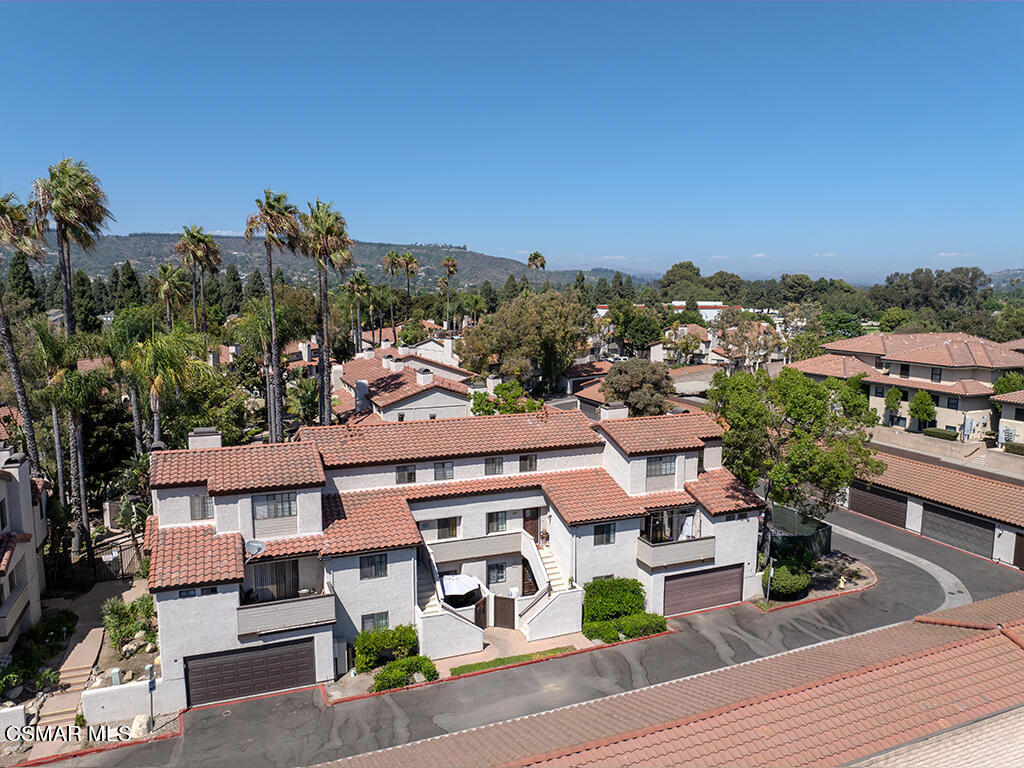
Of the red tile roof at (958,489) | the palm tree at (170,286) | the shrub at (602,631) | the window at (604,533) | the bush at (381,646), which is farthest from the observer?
the palm tree at (170,286)

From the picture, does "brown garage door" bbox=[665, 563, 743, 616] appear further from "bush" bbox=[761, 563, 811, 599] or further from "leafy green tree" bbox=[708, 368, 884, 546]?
"leafy green tree" bbox=[708, 368, 884, 546]

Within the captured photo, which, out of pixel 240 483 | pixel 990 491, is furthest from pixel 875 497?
pixel 240 483

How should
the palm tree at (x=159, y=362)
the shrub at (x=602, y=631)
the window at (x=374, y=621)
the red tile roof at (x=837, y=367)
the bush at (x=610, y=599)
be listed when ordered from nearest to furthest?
1. the window at (x=374, y=621)
2. the shrub at (x=602, y=631)
3. the bush at (x=610, y=599)
4. the palm tree at (x=159, y=362)
5. the red tile roof at (x=837, y=367)

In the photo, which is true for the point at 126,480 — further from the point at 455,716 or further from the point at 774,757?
the point at 774,757

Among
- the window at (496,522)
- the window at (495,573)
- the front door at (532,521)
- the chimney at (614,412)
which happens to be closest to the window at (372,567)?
the window at (496,522)

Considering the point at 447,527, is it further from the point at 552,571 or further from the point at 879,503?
the point at 879,503

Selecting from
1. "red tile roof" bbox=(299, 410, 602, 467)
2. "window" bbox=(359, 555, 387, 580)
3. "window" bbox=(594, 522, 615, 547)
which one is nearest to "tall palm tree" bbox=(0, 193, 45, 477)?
"red tile roof" bbox=(299, 410, 602, 467)

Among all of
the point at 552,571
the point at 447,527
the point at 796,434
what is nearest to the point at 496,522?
the point at 447,527

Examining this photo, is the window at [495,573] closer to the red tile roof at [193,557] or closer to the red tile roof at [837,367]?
the red tile roof at [193,557]
